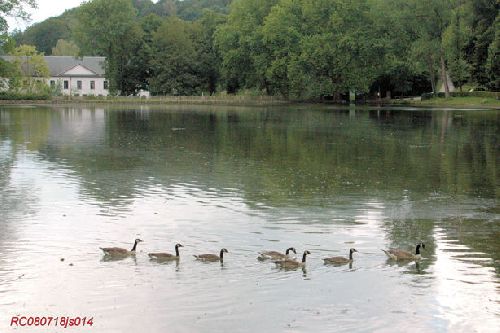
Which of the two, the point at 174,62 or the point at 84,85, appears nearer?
the point at 174,62

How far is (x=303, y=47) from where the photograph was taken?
365 ft

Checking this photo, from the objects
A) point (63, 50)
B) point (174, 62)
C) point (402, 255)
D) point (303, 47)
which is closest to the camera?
point (402, 255)

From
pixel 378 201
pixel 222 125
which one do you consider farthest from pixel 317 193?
pixel 222 125

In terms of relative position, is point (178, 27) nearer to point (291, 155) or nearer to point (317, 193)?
point (291, 155)

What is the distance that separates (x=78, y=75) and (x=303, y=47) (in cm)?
5664

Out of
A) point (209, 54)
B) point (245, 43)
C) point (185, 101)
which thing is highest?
point (245, 43)

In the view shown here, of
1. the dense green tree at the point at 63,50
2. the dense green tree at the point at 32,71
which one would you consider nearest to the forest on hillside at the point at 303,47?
the dense green tree at the point at 32,71

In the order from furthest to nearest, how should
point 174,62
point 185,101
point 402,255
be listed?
1. point 174,62
2. point 185,101
3. point 402,255

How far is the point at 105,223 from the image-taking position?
21531 millimetres

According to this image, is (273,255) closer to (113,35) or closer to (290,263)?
(290,263)

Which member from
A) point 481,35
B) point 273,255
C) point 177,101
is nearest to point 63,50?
point 177,101

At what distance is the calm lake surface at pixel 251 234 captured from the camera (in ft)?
45.5

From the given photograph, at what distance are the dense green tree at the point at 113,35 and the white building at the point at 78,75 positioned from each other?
32.4ft

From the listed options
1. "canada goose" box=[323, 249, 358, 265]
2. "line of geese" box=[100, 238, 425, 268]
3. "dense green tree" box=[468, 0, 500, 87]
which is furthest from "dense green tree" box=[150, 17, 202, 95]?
"canada goose" box=[323, 249, 358, 265]
